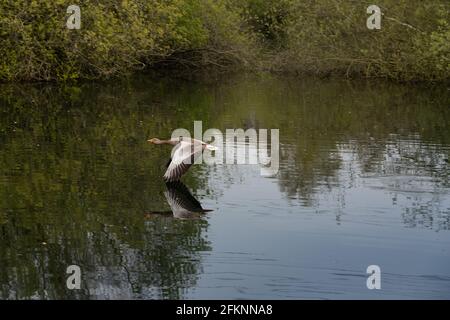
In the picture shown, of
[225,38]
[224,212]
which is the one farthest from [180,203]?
[225,38]

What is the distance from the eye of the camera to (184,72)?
3931 centimetres

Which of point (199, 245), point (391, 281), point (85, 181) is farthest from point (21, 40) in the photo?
point (391, 281)

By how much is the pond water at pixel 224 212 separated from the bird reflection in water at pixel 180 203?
0.10 metres

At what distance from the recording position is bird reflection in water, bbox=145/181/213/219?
42.6ft

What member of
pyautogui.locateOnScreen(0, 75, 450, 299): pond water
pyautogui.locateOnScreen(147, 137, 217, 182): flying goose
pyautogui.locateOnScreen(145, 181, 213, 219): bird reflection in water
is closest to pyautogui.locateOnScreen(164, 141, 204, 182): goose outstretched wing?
pyautogui.locateOnScreen(147, 137, 217, 182): flying goose

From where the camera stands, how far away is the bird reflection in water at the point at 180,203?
1297 cm

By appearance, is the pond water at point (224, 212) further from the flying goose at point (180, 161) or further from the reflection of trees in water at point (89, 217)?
the flying goose at point (180, 161)

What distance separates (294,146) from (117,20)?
11861 millimetres

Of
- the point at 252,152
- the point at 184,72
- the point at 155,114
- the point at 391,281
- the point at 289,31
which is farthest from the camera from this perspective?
the point at 184,72

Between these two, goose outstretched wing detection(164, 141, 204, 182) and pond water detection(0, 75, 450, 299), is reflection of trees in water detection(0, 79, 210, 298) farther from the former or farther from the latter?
goose outstretched wing detection(164, 141, 204, 182)

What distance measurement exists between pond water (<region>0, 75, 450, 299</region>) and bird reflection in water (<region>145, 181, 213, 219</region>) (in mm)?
102

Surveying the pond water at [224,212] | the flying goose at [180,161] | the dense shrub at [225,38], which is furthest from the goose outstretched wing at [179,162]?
the dense shrub at [225,38]

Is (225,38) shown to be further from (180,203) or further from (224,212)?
(224,212)
